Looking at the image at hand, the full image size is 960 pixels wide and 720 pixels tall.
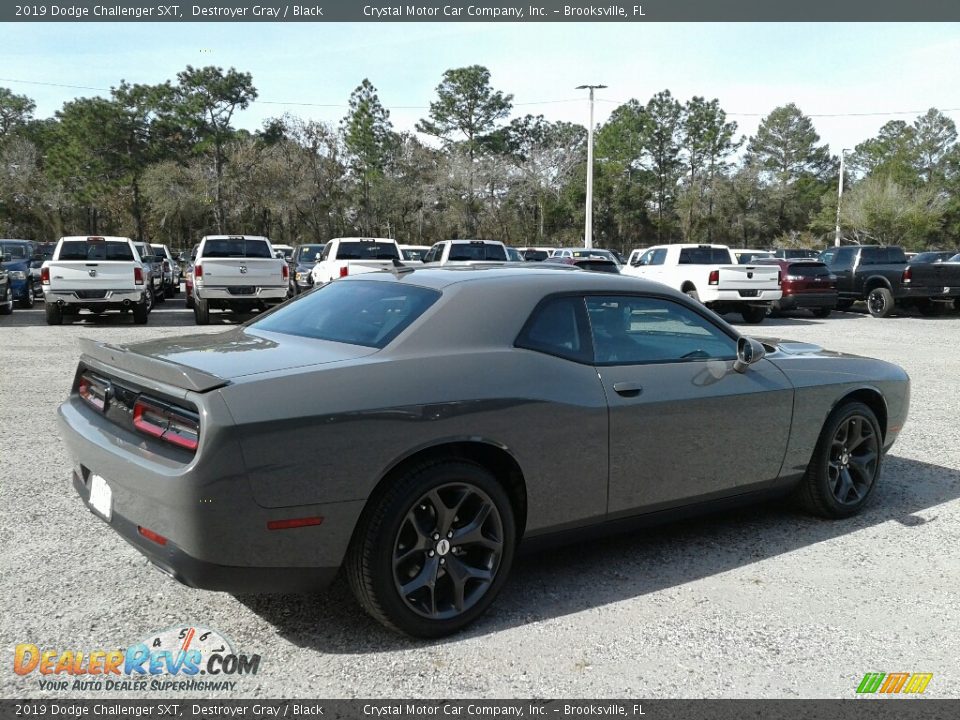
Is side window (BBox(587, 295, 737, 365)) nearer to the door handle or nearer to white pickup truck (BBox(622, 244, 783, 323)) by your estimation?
the door handle

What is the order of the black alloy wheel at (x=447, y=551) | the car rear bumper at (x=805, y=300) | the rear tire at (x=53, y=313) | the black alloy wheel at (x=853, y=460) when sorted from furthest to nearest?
the car rear bumper at (x=805, y=300) → the rear tire at (x=53, y=313) → the black alloy wheel at (x=853, y=460) → the black alloy wheel at (x=447, y=551)

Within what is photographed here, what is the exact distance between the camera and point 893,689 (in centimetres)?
313

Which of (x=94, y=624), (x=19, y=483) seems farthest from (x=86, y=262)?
(x=94, y=624)

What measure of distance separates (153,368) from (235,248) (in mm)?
16341

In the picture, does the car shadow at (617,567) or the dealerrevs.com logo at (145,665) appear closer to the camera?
the dealerrevs.com logo at (145,665)

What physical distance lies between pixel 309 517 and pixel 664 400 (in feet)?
6.14

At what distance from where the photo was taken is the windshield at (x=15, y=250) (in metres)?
25.2

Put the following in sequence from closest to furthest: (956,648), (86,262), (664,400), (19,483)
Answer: (956,648)
(664,400)
(19,483)
(86,262)

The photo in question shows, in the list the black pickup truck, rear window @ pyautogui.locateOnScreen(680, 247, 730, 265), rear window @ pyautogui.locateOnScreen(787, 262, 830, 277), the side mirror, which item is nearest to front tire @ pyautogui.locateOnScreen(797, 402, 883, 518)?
the side mirror

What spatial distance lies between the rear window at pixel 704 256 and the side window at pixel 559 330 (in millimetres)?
16954

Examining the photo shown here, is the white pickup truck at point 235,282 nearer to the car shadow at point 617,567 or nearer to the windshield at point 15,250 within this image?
the windshield at point 15,250

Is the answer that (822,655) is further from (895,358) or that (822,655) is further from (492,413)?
(895,358)

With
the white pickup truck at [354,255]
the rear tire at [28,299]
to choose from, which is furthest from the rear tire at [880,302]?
the rear tire at [28,299]

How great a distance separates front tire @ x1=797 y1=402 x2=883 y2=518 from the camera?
4.92 meters
